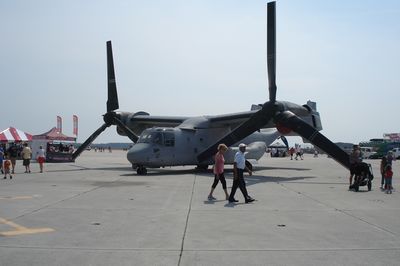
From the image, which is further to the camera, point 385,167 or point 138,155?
point 138,155

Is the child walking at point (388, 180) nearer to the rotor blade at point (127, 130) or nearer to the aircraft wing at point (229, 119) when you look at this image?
the aircraft wing at point (229, 119)

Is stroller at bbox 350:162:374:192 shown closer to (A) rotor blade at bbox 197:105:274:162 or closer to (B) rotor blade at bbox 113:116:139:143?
(A) rotor blade at bbox 197:105:274:162

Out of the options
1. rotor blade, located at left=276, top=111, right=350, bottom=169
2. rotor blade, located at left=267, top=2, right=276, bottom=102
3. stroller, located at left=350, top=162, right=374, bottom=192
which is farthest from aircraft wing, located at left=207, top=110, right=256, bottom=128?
stroller, located at left=350, top=162, right=374, bottom=192

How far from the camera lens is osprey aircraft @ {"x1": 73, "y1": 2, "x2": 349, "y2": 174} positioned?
840 inches

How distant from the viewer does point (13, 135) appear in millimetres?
40844

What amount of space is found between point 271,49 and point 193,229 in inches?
580

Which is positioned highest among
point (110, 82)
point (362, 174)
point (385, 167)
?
point (110, 82)

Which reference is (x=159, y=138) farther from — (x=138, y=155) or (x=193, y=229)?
(x=193, y=229)

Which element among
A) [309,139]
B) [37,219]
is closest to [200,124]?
[309,139]

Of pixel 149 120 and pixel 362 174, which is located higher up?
pixel 149 120

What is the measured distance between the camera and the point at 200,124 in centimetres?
2614

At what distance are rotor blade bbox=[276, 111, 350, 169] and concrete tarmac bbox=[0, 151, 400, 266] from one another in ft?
22.0

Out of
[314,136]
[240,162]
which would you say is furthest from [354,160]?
[240,162]

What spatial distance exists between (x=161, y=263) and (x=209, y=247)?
1.14 meters
